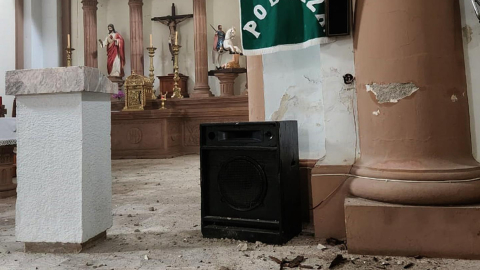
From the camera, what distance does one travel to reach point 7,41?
450 inches

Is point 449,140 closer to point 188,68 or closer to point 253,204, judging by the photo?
point 253,204

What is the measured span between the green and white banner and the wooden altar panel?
22.1 ft

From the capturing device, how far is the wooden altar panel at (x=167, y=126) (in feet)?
30.1

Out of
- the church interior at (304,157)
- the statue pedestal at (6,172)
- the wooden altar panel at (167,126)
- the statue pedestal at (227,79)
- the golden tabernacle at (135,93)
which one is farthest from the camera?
the statue pedestal at (227,79)

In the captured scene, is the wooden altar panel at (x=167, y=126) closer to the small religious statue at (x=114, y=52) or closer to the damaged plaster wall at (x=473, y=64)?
the small religious statue at (x=114, y=52)

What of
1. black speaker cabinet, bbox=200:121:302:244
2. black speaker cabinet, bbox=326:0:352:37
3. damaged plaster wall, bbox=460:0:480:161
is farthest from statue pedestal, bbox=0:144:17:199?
damaged plaster wall, bbox=460:0:480:161

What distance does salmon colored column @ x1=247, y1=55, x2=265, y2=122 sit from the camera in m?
2.88

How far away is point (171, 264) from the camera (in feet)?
6.54

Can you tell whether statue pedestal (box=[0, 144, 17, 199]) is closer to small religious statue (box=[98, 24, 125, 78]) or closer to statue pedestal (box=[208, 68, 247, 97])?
statue pedestal (box=[208, 68, 247, 97])

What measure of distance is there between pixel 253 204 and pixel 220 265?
51cm

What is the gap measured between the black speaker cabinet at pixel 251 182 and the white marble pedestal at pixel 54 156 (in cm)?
71

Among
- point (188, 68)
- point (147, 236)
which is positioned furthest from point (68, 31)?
point (147, 236)

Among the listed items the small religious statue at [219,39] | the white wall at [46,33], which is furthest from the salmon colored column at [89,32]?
the small religious statue at [219,39]

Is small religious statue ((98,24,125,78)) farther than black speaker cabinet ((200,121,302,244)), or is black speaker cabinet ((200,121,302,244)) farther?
small religious statue ((98,24,125,78))
